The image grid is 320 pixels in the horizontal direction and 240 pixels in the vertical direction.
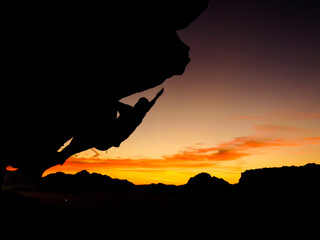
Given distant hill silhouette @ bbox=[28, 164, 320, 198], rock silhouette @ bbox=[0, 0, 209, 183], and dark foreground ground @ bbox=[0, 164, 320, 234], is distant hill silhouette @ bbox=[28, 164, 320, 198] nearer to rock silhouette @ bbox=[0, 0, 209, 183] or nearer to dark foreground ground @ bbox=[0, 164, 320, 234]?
dark foreground ground @ bbox=[0, 164, 320, 234]

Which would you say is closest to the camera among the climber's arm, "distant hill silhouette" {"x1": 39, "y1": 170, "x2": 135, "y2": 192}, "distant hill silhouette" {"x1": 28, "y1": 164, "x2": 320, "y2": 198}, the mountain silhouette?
the climber's arm

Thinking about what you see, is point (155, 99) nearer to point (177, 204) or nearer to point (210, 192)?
point (177, 204)

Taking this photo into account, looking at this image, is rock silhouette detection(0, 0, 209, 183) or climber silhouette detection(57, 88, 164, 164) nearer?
rock silhouette detection(0, 0, 209, 183)

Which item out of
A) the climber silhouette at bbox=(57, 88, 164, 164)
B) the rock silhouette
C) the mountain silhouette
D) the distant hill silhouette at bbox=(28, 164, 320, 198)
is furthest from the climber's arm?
the distant hill silhouette at bbox=(28, 164, 320, 198)

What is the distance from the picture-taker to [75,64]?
1090 centimetres

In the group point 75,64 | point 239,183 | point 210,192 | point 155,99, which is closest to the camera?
point 75,64

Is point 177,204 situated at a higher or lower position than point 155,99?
lower

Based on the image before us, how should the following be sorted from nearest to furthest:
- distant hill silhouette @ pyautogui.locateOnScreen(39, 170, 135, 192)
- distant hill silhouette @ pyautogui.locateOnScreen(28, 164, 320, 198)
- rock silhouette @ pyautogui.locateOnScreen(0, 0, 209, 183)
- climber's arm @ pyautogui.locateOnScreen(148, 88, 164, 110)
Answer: rock silhouette @ pyautogui.locateOnScreen(0, 0, 209, 183) < climber's arm @ pyautogui.locateOnScreen(148, 88, 164, 110) < distant hill silhouette @ pyautogui.locateOnScreen(28, 164, 320, 198) < distant hill silhouette @ pyautogui.locateOnScreen(39, 170, 135, 192)

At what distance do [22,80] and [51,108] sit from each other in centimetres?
188

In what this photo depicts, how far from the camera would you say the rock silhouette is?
9.77m

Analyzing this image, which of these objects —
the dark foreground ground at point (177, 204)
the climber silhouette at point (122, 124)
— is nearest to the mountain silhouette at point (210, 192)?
the dark foreground ground at point (177, 204)

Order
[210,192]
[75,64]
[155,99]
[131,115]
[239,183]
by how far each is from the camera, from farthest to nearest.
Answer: [210,192]
[239,183]
[155,99]
[131,115]
[75,64]

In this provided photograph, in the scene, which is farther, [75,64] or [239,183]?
[239,183]

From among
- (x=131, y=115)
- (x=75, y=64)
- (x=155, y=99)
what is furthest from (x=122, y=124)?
(x=75, y=64)
